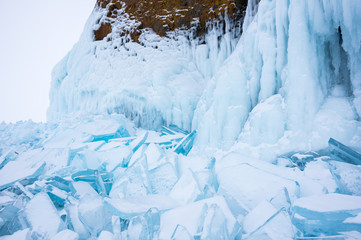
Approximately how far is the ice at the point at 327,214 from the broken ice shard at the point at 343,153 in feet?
2.29

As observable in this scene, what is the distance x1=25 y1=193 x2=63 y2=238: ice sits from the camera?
4.56 feet

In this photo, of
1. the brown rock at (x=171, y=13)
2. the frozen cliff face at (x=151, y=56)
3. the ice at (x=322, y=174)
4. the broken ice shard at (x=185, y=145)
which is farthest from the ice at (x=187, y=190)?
the brown rock at (x=171, y=13)

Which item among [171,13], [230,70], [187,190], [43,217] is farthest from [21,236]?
[171,13]

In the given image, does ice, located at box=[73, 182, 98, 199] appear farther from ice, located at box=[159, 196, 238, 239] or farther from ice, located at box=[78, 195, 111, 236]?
ice, located at box=[159, 196, 238, 239]

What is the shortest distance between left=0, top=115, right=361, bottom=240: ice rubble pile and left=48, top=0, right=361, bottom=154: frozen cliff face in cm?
47

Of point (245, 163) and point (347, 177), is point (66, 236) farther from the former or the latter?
point (347, 177)

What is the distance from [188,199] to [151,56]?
495 centimetres

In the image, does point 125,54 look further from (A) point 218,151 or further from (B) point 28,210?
(B) point 28,210

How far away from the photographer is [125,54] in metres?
6.12

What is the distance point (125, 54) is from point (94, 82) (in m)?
1.37

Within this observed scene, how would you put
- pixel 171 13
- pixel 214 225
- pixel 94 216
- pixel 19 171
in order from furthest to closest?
pixel 171 13
pixel 19 171
pixel 94 216
pixel 214 225

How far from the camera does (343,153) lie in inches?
69.8

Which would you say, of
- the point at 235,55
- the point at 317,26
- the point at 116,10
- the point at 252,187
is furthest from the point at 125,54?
the point at 252,187

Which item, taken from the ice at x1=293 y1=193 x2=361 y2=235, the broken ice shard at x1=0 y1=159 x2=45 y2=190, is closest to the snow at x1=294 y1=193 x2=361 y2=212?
the ice at x1=293 y1=193 x2=361 y2=235
